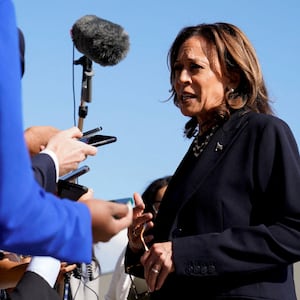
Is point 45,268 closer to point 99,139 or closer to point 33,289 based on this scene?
point 33,289

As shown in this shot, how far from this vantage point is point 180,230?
279cm

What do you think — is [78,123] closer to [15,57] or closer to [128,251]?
[128,251]

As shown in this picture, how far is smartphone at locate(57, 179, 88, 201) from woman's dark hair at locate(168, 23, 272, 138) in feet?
2.09

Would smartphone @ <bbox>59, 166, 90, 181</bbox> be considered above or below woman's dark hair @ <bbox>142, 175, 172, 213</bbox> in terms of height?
above

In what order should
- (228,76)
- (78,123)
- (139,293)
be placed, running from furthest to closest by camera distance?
(139,293)
(78,123)
(228,76)

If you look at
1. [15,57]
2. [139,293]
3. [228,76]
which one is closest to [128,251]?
[228,76]

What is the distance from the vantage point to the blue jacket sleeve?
5.17 feet

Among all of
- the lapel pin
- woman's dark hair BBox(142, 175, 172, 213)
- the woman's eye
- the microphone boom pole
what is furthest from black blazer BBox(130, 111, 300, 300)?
woman's dark hair BBox(142, 175, 172, 213)

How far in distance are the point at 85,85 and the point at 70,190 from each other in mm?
1279

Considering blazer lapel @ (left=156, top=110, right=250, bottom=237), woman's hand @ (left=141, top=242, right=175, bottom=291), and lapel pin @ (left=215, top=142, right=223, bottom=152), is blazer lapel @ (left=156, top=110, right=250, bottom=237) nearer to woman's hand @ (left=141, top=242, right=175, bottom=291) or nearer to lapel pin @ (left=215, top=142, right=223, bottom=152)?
lapel pin @ (left=215, top=142, right=223, bottom=152)

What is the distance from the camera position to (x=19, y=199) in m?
1.58

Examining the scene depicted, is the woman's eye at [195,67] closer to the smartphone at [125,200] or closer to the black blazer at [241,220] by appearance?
the black blazer at [241,220]

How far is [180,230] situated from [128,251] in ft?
1.29

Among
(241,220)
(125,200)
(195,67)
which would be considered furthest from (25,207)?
(195,67)
